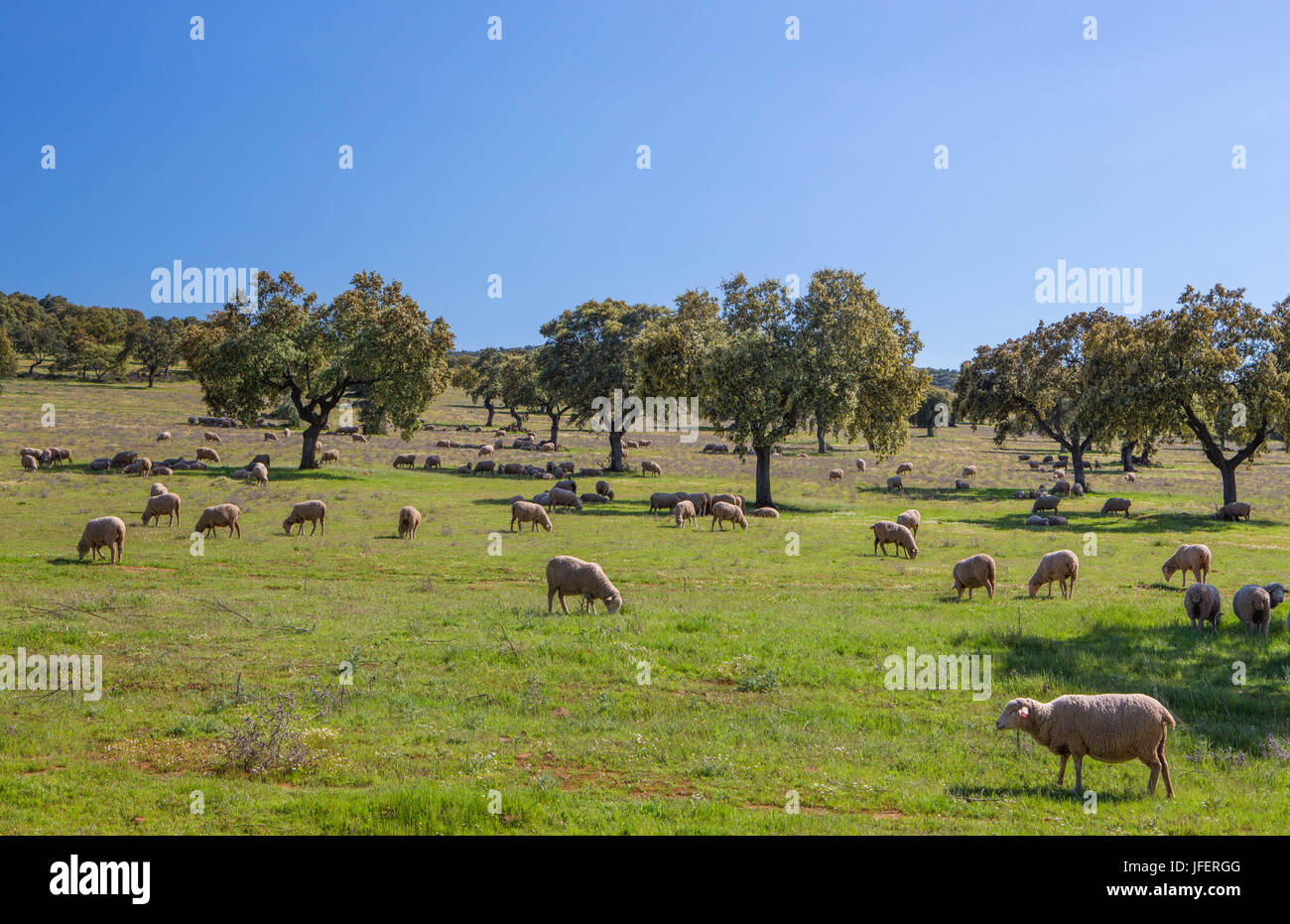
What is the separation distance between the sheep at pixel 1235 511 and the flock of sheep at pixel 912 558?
0.05 m

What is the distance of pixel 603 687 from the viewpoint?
1438 centimetres

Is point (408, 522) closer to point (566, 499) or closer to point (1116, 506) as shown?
point (566, 499)

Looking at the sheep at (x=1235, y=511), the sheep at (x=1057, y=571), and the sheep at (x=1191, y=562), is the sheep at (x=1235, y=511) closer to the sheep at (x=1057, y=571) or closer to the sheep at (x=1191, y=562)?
the sheep at (x=1191, y=562)

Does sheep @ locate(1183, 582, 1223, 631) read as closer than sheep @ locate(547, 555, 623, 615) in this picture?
Yes

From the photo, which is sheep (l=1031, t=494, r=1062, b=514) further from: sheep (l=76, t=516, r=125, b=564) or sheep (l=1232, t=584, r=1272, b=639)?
sheep (l=76, t=516, r=125, b=564)

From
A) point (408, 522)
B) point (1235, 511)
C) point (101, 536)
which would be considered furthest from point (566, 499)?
point (1235, 511)

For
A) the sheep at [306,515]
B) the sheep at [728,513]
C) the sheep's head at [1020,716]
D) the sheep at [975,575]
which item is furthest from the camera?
the sheep at [728,513]

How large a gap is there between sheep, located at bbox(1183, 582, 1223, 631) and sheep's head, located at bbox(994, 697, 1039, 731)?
36.4ft

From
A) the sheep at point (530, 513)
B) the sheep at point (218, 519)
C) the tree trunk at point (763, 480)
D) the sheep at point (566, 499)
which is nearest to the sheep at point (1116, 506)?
the tree trunk at point (763, 480)

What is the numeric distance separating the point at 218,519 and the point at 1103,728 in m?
30.6

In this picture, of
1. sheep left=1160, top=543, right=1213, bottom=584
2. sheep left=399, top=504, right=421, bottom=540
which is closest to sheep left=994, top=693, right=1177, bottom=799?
sheep left=1160, top=543, right=1213, bottom=584

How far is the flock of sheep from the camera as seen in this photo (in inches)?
399

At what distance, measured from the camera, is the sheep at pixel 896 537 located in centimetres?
3089
